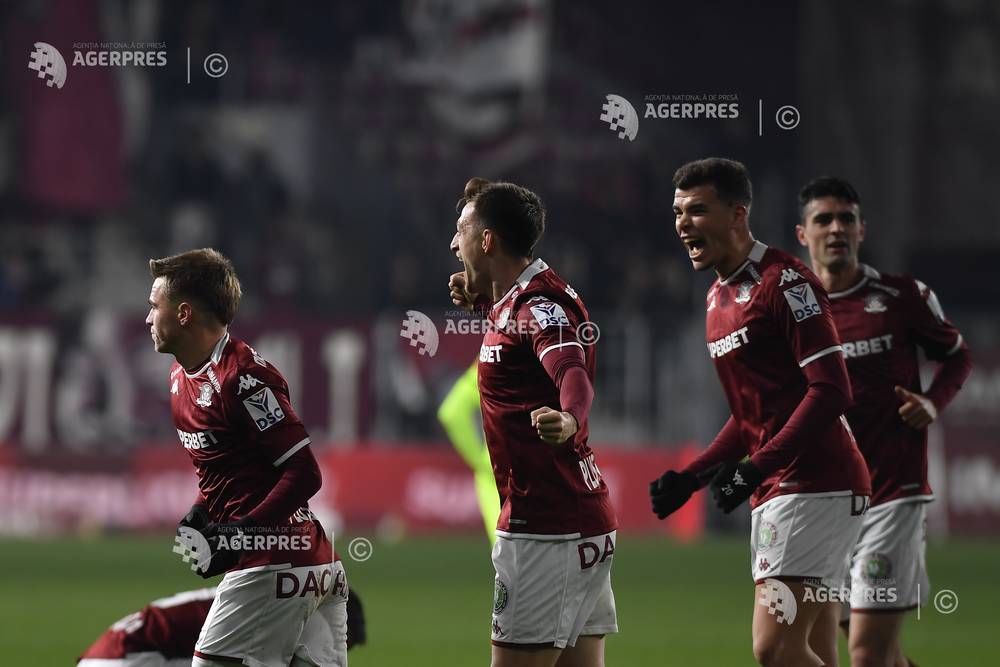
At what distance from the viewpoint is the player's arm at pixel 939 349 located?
6.36 meters

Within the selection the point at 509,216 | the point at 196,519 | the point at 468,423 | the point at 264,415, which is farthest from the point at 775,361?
the point at 468,423

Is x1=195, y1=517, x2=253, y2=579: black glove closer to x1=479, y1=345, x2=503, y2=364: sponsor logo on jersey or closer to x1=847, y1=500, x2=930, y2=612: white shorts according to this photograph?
x1=479, y1=345, x2=503, y2=364: sponsor logo on jersey

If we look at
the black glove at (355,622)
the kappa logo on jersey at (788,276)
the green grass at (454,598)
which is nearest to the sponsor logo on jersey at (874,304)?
the kappa logo on jersey at (788,276)

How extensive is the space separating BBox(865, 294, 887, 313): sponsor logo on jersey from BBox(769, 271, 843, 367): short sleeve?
140cm

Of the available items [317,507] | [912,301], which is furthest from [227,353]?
[317,507]

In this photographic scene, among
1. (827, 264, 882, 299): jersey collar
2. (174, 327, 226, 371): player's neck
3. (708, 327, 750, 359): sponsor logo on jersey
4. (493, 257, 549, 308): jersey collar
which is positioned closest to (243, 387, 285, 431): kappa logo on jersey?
(174, 327, 226, 371): player's neck

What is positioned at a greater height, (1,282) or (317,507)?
(1,282)

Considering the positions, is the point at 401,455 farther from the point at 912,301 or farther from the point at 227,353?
the point at 227,353

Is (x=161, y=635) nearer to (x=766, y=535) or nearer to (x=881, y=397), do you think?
(x=766, y=535)

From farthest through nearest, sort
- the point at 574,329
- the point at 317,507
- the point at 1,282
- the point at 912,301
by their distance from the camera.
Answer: the point at 1,282 < the point at 317,507 < the point at 912,301 < the point at 574,329

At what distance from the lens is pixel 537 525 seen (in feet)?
15.1

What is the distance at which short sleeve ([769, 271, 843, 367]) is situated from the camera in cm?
492

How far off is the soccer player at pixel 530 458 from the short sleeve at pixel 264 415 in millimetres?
611

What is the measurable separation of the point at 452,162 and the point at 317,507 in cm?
802
